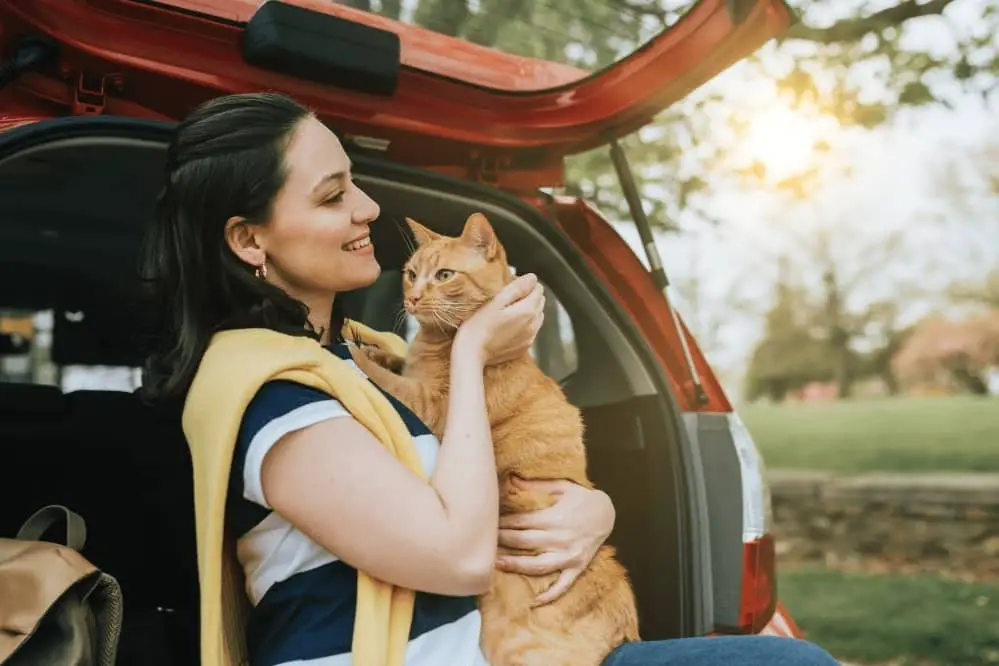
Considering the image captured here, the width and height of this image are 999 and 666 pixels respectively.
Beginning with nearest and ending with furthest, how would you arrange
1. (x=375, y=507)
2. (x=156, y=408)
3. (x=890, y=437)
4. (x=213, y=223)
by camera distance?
1. (x=375, y=507)
2. (x=213, y=223)
3. (x=156, y=408)
4. (x=890, y=437)

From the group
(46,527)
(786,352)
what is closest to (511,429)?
(46,527)

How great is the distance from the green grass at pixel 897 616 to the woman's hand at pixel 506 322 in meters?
3.70

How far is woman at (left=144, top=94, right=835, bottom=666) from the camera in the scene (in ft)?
3.58

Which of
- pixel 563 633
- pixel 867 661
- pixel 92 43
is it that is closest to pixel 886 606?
pixel 867 661

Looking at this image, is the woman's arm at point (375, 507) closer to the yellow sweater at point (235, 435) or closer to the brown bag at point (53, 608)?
the yellow sweater at point (235, 435)

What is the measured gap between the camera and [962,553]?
246 inches

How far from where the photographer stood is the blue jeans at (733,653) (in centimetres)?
128

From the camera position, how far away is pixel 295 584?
115 centimetres

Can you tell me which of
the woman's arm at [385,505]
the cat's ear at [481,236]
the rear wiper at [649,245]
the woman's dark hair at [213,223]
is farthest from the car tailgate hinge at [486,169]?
the woman's arm at [385,505]

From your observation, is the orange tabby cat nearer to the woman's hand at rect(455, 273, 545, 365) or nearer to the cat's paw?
the cat's paw

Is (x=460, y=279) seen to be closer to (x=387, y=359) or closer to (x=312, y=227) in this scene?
(x=387, y=359)

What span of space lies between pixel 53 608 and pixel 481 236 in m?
Result: 0.93

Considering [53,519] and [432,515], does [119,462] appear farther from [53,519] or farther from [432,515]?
[432,515]

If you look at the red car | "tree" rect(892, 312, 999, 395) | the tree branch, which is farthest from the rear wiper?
"tree" rect(892, 312, 999, 395)
